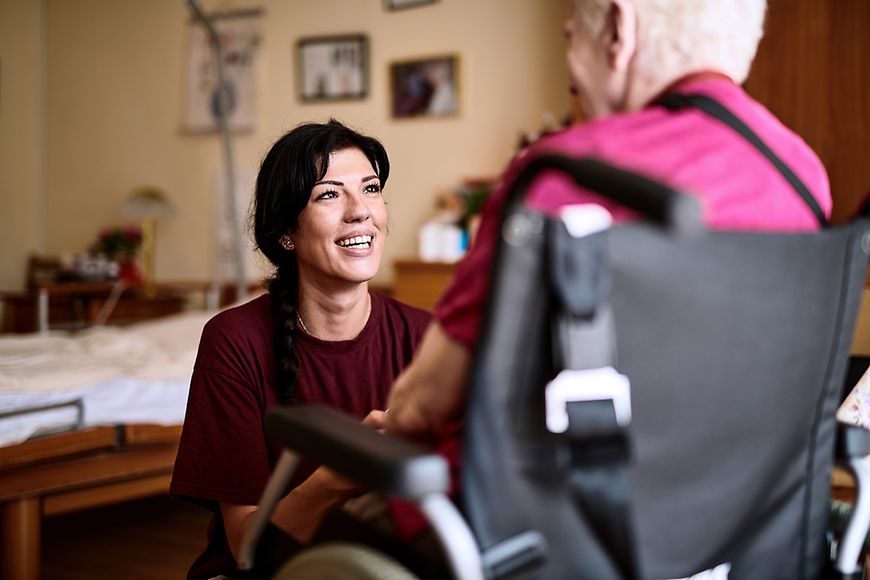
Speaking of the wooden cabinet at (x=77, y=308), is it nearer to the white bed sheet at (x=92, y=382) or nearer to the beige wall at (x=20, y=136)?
the beige wall at (x=20, y=136)

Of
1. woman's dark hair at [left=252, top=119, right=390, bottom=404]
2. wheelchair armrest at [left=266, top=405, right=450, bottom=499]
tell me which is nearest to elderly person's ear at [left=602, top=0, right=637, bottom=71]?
wheelchair armrest at [left=266, top=405, right=450, bottom=499]

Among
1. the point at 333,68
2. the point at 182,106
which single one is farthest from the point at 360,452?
the point at 182,106

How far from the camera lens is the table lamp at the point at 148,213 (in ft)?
17.0

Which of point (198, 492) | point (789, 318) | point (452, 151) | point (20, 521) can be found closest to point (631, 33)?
point (789, 318)

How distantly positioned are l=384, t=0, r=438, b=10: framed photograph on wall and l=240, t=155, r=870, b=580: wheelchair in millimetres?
4077

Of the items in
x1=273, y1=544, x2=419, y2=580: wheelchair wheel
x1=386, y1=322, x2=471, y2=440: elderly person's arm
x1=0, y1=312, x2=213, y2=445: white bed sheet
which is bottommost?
x1=0, y1=312, x2=213, y2=445: white bed sheet

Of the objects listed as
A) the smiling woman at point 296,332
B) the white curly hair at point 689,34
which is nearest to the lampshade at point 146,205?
the smiling woman at point 296,332

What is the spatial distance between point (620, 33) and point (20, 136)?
5758mm

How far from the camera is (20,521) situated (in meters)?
2.28

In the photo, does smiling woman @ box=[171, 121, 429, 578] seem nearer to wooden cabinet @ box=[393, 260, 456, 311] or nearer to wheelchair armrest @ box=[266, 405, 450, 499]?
wheelchair armrest @ box=[266, 405, 450, 499]

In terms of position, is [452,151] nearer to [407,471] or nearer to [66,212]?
[66,212]

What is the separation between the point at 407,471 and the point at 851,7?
2.84 metres

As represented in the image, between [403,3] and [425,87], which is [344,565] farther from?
[403,3]

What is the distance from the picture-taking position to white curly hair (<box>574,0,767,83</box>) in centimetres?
86
